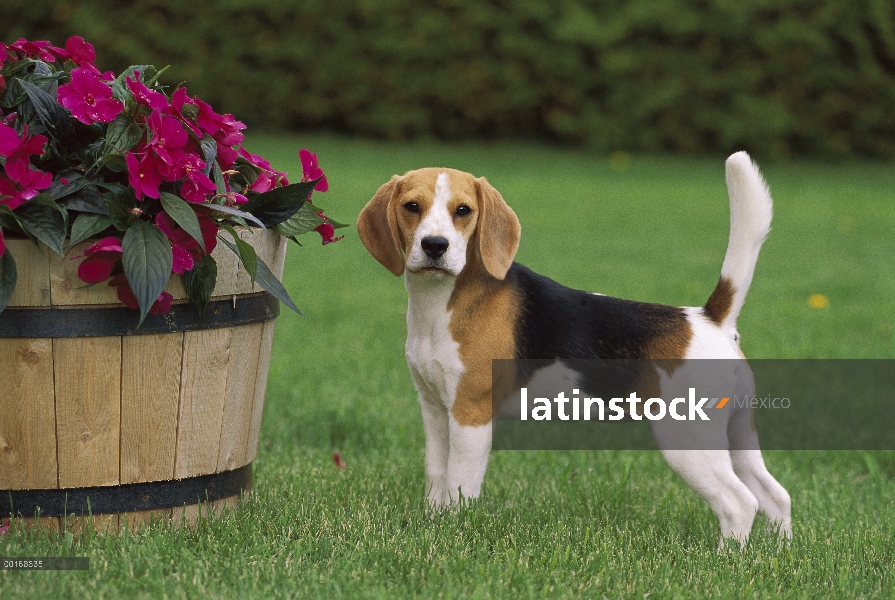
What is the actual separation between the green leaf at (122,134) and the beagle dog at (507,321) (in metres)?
0.81

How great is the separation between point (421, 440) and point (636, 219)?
25.2 feet

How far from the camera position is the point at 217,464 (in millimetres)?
3148

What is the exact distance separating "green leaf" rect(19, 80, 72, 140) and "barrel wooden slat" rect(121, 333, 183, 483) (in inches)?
24.7

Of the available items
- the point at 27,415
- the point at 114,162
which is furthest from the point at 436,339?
the point at 27,415

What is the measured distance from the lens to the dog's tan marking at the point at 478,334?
3.29m

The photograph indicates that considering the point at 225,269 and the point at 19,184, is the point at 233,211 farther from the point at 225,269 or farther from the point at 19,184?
the point at 19,184

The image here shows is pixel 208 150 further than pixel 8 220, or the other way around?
pixel 208 150

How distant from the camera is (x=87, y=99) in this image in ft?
9.17

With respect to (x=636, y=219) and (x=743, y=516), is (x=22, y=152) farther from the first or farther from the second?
(x=636, y=219)

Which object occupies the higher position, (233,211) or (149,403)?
(233,211)

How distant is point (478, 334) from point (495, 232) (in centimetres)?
34

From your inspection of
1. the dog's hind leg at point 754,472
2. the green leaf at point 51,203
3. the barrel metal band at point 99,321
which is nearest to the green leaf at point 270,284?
the barrel metal band at point 99,321

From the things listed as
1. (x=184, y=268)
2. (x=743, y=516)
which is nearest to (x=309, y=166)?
(x=184, y=268)

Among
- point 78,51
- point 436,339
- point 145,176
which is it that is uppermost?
point 78,51
